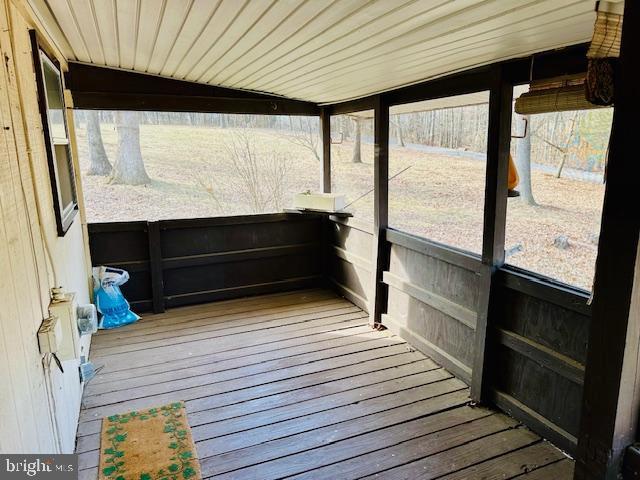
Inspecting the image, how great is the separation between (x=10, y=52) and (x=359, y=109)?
275 centimetres

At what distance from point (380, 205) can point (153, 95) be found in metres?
Result: 2.20

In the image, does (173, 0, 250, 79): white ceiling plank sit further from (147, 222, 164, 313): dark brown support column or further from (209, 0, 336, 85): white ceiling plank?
(147, 222, 164, 313): dark brown support column

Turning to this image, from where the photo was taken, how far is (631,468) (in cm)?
103

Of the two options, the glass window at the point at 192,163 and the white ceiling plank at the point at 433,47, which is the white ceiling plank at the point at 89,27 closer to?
the glass window at the point at 192,163

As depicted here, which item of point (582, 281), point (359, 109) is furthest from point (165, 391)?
point (359, 109)

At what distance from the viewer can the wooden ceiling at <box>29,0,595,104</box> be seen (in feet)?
5.14

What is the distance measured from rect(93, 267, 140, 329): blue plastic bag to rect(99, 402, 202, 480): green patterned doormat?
A: 4.89 feet

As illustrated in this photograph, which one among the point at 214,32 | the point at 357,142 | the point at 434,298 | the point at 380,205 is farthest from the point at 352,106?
the point at 214,32

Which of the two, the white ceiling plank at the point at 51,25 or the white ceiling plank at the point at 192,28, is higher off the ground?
the white ceiling plank at the point at 51,25

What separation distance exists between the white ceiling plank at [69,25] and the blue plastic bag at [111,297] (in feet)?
5.79

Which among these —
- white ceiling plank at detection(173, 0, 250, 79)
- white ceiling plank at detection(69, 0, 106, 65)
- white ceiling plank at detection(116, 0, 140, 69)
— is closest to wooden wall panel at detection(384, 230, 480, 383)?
white ceiling plank at detection(173, 0, 250, 79)

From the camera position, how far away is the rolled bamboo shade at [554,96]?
1.85m

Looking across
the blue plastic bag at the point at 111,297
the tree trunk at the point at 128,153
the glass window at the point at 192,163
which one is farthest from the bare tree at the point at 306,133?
the blue plastic bag at the point at 111,297
